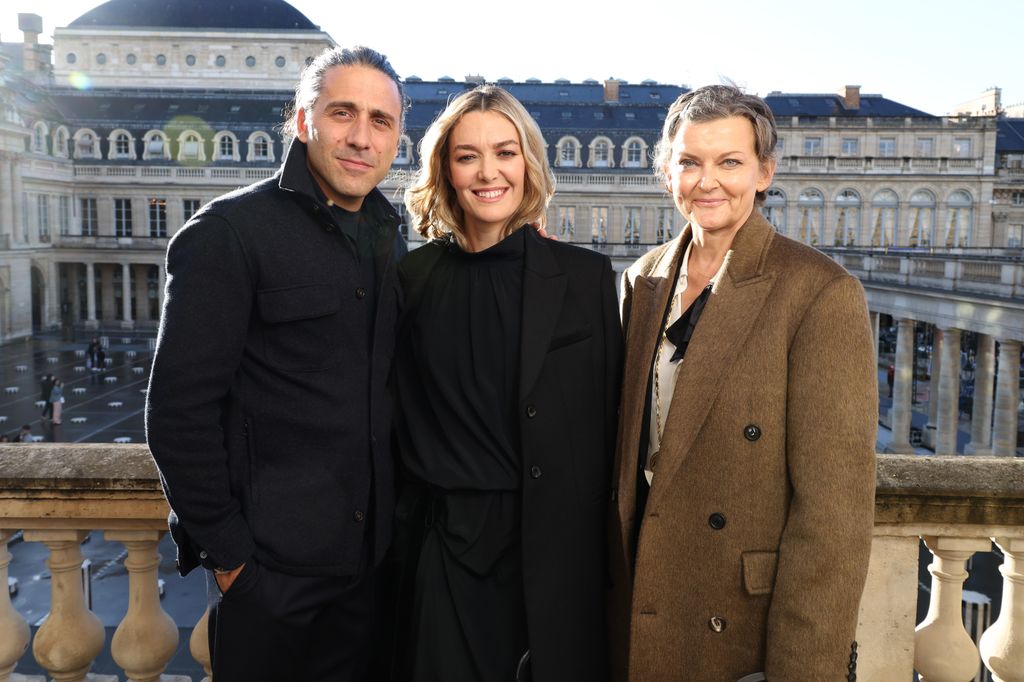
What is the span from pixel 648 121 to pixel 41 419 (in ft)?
122

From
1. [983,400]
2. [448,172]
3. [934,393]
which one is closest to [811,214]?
[934,393]

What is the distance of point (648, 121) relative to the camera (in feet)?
172

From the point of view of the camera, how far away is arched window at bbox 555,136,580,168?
2042 inches

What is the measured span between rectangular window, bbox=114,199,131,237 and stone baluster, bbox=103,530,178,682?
2138 inches

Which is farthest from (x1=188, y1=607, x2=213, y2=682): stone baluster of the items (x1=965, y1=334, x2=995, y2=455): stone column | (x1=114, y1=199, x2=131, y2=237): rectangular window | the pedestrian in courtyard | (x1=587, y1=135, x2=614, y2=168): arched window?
(x1=114, y1=199, x2=131, y2=237): rectangular window

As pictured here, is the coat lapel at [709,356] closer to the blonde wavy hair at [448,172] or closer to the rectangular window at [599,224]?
the blonde wavy hair at [448,172]

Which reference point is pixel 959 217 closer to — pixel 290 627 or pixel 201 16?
pixel 201 16

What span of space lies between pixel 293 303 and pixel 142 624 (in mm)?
1357

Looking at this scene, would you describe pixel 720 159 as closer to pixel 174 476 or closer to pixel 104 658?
pixel 174 476

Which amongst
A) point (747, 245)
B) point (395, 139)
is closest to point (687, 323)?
point (747, 245)

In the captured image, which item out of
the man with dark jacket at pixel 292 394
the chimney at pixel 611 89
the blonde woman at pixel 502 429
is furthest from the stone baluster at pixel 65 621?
the chimney at pixel 611 89

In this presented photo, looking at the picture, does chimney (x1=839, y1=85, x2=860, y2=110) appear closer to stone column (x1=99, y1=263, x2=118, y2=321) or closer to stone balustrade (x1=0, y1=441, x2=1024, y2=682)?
stone column (x1=99, y1=263, x2=118, y2=321)

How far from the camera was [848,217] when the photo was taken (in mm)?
52688

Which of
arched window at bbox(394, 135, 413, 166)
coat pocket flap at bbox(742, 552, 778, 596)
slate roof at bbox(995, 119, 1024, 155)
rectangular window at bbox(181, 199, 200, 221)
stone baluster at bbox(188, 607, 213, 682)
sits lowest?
stone baluster at bbox(188, 607, 213, 682)
